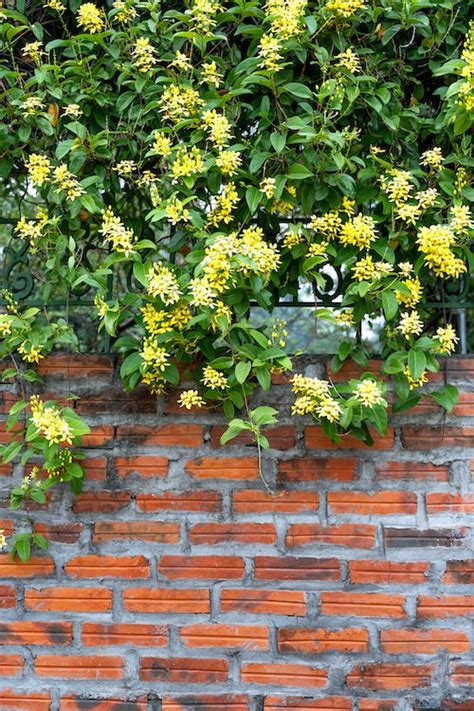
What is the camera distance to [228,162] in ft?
7.57

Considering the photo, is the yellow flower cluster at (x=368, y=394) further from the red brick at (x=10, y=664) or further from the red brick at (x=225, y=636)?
A: the red brick at (x=10, y=664)

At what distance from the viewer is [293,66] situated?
245 centimetres

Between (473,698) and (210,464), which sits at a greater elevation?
(210,464)

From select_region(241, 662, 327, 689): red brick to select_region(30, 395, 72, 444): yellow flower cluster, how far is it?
0.92m

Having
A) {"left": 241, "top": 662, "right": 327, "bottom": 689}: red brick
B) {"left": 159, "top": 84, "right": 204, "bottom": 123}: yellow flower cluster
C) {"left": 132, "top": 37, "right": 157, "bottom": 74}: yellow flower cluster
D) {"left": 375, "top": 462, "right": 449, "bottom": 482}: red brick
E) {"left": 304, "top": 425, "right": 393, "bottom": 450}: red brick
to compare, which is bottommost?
{"left": 241, "top": 662, "right": 327, "bottom": 689}: red brick

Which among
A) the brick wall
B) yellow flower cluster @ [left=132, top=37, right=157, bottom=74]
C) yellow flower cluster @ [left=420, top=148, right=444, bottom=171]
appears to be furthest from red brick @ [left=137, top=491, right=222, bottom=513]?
yellow flower cluster @ [left=132, top=37, right=157, bottom=74]

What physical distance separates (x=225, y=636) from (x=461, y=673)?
0.75m

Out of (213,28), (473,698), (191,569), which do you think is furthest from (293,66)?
(473,698)

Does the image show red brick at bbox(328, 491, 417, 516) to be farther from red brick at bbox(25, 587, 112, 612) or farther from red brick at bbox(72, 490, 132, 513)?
red brick at bbox(25, 587, 112, 612)

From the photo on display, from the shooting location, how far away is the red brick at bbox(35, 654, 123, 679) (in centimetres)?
240

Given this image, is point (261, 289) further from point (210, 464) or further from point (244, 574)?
point (244, 574)

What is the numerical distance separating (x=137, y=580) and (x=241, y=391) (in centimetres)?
70

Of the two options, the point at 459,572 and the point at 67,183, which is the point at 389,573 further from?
the point at 67,183

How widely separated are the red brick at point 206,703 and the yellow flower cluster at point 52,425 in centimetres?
89
